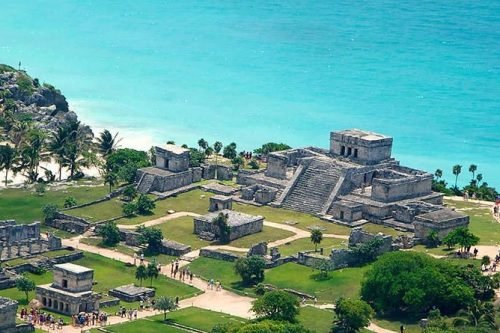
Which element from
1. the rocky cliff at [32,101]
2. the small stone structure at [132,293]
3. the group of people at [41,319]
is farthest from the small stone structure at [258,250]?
the rocky cliff at [32,101]

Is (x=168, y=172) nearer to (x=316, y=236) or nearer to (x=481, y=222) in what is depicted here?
(x=316, y=236)

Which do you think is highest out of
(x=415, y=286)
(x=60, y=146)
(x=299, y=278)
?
(x=60, y=146)

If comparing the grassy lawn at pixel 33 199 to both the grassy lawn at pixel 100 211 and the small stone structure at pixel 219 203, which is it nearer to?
the grassy lawn at pixel 100 211

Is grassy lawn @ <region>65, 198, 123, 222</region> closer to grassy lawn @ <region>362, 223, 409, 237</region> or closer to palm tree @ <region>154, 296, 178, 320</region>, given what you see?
grassy lawn @ <region>362, 223, 409, 237</region>

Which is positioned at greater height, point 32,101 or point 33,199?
point 32,101

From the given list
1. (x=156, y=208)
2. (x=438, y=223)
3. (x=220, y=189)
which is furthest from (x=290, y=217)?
(x=438, y=223)

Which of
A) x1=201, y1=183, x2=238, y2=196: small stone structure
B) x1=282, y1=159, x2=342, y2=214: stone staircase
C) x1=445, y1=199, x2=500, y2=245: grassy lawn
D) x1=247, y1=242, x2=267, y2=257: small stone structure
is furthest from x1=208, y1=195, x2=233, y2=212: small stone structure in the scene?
x1=445, y1=199, x2=500, y2=245: grassy lawn

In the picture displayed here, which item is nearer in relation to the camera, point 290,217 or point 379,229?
point 379,229
